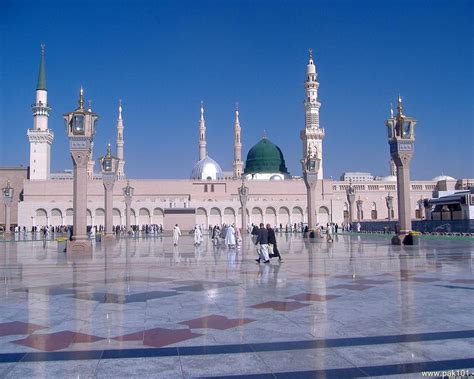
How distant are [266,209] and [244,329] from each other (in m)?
52.6

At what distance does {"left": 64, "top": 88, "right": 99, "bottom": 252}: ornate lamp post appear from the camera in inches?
609

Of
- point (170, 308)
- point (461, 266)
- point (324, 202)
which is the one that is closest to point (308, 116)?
point (324, 202)

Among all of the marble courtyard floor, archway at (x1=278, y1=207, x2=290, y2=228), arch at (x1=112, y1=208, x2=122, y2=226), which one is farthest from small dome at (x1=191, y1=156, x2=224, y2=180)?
the marble courtyard floor

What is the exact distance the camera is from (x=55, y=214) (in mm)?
53656

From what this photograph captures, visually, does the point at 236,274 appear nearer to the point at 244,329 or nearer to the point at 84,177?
the point at 244,329

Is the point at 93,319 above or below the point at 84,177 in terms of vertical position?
below

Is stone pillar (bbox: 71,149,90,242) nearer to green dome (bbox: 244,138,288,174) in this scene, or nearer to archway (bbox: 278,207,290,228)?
archway (bbox: 278,207,290,228)

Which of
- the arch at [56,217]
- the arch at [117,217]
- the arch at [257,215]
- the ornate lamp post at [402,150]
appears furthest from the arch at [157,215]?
the ornate lamp post at [402,150]

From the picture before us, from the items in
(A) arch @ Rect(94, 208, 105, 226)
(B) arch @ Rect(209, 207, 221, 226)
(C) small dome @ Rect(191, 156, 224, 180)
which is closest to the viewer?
(A) arch @ Rect(94, 208, 105, 226)

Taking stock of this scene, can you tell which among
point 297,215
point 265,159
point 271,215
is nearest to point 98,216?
point 271,215

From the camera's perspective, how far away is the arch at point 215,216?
2205 inches

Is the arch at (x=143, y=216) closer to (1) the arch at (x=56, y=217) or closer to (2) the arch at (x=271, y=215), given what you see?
(1) the arch at (x=56, y=217)

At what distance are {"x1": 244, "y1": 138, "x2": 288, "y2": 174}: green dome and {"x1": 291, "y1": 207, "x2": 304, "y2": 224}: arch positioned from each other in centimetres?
1058

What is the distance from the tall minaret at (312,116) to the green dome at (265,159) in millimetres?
9285
